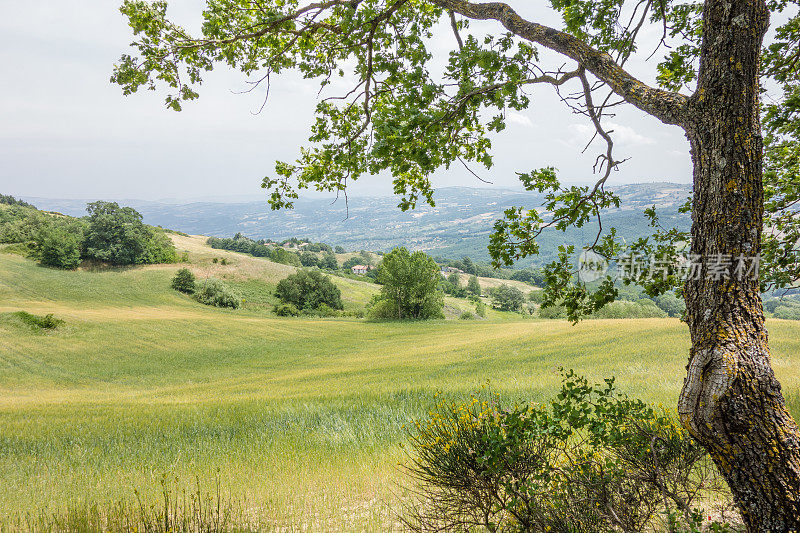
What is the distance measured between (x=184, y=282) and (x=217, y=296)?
801 cm

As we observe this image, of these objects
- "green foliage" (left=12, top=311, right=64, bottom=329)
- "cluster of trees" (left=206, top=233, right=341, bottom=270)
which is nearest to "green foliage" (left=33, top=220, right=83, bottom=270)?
"green foliage" (left=12, top=311, right=64, bottom=329)

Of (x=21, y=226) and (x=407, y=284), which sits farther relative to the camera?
(x=21, y=226)

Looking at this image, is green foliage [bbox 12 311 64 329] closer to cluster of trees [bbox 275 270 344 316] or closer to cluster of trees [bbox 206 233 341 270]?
cluster of trees [bbox 275 270 344 316]

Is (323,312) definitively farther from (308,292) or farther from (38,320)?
(38,320)

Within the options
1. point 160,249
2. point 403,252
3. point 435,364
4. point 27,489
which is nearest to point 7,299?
point 160,249

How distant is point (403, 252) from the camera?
51.9 metres

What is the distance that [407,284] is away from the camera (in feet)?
170

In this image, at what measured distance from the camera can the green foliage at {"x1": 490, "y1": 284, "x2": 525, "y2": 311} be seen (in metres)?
90.4

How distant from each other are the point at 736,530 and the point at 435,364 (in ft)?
57.0

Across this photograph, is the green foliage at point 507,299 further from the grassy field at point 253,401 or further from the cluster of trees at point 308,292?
the grassy field at point 253,401

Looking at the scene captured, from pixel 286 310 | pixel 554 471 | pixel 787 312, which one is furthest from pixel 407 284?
pixel 787 312

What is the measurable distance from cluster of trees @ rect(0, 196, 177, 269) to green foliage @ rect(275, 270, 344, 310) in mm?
26948

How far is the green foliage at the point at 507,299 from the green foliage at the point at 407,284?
42.3 metres

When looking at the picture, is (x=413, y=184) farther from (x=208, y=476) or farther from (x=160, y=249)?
(x=160, y=249)
